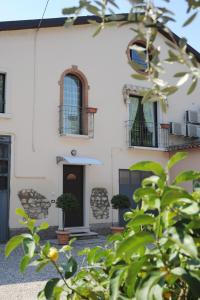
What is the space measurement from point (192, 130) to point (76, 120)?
218 inches

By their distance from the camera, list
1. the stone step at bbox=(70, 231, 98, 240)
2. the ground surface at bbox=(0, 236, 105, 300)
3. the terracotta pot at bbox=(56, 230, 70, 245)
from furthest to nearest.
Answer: the stone step at bbox=(70, 231, 98, 240)
the terracotta pot at bbox=(56, 230, 70, 245)
the ground surface at bbox=(0, 236, 105, 300)

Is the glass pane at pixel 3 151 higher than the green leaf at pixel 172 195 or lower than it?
higher

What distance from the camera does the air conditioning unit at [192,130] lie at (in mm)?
17562

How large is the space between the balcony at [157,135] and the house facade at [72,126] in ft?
0.14

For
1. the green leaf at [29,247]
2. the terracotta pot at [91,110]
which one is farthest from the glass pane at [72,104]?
the green leaf at [29,247]

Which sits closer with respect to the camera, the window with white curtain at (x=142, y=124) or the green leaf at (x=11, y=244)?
the green leaf at (x=11, y=244)

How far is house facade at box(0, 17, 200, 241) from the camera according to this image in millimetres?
13883

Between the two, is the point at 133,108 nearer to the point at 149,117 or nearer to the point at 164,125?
the point at 149,117

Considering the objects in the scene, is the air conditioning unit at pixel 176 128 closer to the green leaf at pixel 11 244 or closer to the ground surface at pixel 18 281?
the ground surface at pixel 18 281

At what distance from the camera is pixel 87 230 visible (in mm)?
14836

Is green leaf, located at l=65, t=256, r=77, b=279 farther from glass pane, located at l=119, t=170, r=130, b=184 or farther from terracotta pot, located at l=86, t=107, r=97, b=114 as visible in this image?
glass pane, located at l=119, t=170, r=130, b=184

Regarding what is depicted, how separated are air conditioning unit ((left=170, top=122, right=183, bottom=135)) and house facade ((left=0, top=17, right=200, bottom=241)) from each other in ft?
0.14

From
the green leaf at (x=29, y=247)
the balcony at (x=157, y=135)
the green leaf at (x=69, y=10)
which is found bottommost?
the green leaf at (x=29, y=247)

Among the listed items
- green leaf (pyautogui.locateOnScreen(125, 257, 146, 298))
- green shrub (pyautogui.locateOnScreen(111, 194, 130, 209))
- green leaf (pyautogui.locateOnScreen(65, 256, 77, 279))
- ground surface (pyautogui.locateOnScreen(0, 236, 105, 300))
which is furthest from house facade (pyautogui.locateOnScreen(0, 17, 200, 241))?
green leaf (pyautogui.locateOnScreen(125, 257, 146, 298))
